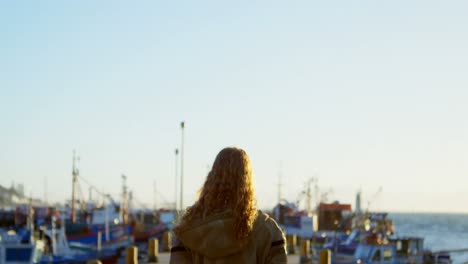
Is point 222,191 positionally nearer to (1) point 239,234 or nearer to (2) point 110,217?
(1) point 239,234

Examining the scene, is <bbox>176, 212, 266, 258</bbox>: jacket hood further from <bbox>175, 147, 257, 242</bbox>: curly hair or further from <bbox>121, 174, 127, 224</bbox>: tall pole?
<bbox>121, 174, 127, 224</bbox>: tall pole

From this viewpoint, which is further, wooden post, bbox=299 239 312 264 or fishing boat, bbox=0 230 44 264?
fishing boat, bbox=0 230 44 264

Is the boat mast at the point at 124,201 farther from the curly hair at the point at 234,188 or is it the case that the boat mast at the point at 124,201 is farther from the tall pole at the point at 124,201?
the curly hair at the point at 234,188

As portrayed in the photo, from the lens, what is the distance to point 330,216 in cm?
7269

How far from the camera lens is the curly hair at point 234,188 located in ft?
19.2

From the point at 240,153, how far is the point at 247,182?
0.19 meters

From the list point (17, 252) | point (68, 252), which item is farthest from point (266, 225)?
point (68, 252)

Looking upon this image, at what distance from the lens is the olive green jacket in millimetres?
5926

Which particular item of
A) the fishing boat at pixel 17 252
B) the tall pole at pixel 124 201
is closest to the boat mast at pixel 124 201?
the tall pole at pixel 124 201

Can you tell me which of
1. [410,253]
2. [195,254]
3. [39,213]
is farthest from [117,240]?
[195,254]

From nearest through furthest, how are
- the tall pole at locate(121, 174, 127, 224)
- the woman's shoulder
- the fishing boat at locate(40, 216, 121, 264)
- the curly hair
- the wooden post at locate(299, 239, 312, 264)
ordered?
the curly hair < the woman's shoulder < the wooden post at locate(299, 239, 312, 264) < the fishing boat at locate(40, 216, 121, 264) < the tall pole at locate(121, 174, 127, 224)

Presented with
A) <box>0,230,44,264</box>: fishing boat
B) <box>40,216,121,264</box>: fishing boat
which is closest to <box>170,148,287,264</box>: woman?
<box>0,230,44,264</box>: fishing boat

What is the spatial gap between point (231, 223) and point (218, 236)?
0.12 metres

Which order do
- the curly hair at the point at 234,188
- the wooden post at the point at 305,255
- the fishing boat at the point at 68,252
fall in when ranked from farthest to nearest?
the fishing boat at the point at 68,252 < the wooden post at the point at 305,255 < the curly hair at the point at 234,188
